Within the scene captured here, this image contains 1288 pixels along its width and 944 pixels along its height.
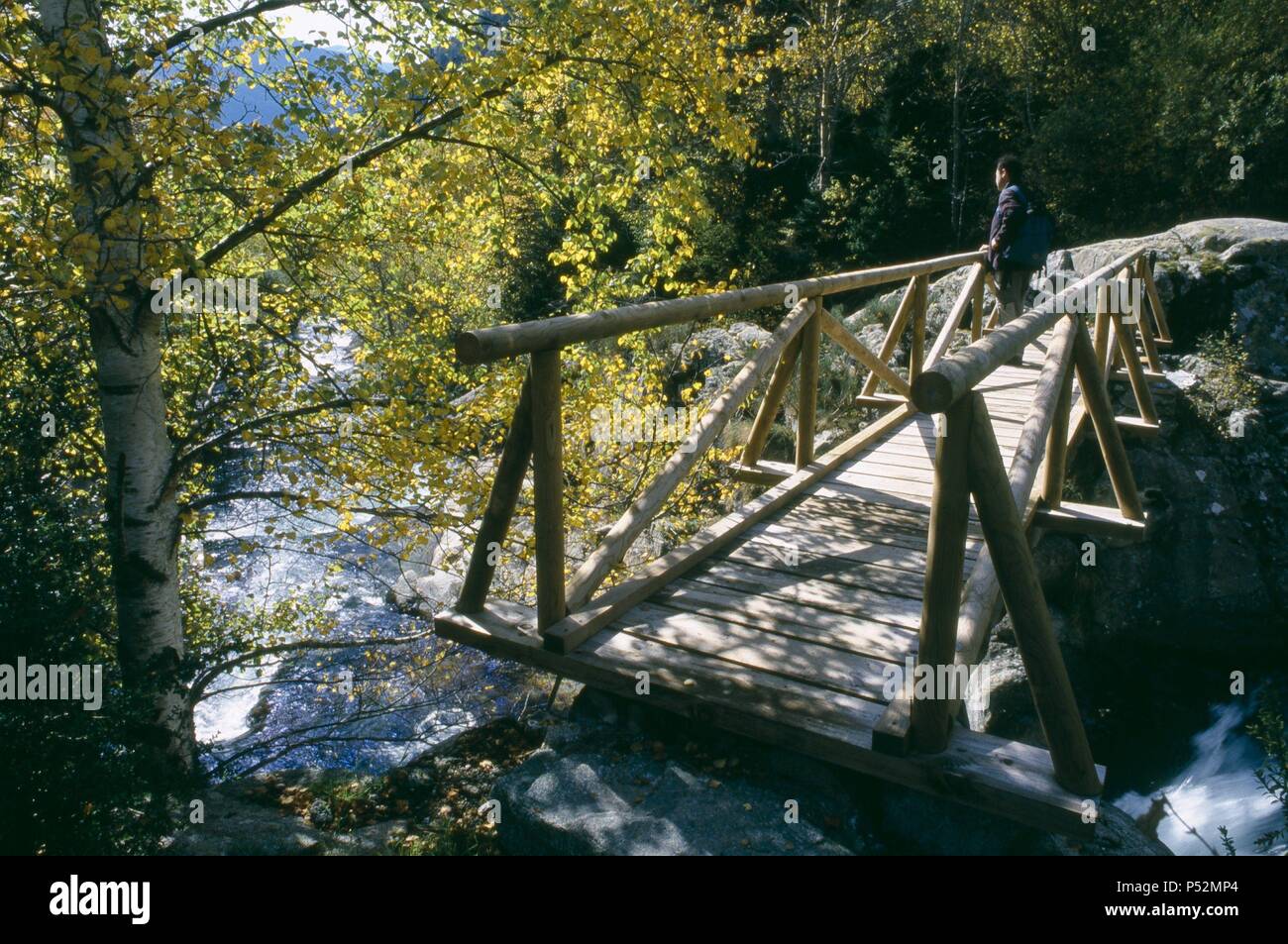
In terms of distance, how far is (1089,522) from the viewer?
15.7 ft

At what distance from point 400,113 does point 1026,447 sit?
4.36 meters

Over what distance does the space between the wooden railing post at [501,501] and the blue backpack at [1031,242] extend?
6.23 meters

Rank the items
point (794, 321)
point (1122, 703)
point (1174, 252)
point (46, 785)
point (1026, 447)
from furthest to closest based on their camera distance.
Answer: point (1174, 252) → point (1122, 703) → point (794, 321) → point (1026, 447) → point (46, 785)

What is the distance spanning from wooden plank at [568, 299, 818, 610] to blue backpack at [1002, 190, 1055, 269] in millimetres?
4250

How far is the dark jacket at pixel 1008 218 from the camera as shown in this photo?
7492 mm

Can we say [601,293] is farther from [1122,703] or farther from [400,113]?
[1122,703]

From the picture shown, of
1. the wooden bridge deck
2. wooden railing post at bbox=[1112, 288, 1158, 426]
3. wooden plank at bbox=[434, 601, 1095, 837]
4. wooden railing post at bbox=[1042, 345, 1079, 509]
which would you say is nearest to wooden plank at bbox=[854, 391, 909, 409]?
wooden railing post at bbox=[1112, 288, 1158, 426]

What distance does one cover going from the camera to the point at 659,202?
720cm

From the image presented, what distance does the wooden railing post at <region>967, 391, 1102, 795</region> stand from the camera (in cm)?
239

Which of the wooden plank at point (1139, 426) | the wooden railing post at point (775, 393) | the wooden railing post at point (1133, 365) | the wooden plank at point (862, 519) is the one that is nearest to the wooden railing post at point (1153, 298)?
the wooden railing post at point (1133, 365)

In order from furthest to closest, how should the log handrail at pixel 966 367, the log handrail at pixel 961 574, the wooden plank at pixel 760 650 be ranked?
the wooden plank at pixel 760 650
the log handrail at pixel 961 574
the log handrail at pixel 966 367

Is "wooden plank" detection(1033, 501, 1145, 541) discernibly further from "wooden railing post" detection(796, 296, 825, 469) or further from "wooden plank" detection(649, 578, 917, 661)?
"wooden plank" detection(649, 578, 917, 661)

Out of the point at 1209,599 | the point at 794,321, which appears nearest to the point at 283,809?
the point at 794,321

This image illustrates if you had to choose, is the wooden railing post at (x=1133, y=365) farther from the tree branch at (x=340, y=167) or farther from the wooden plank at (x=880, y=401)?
the tree branch at (x=340, y=167)
